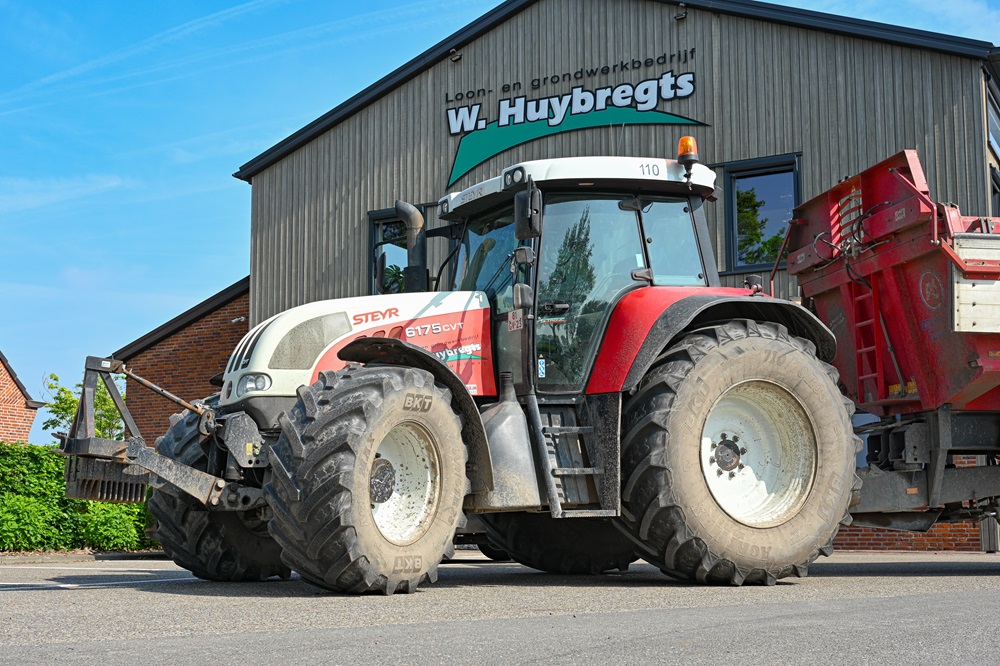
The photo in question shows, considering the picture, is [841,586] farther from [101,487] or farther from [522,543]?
[101,487]

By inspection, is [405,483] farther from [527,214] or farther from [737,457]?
[737,457]

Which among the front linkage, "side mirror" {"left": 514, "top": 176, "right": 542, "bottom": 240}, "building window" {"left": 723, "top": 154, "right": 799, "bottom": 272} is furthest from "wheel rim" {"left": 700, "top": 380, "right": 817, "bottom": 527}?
"building window" {"left": 723, "top": 154, "right": 799, "bottom": 272}

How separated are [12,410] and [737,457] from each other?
2950 centimetres

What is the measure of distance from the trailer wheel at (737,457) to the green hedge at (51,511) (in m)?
12.0

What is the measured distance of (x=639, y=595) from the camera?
7.31 metres

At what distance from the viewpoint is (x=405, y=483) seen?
738cm

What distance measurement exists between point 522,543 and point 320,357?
9.56 ft

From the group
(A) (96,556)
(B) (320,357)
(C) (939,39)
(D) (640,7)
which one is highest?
(D) (640,7)

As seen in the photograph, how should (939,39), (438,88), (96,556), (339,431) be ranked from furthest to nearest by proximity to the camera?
(438,88) < (96,556) < (939,39) < (339,431)

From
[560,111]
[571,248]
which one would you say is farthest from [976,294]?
[560,111]

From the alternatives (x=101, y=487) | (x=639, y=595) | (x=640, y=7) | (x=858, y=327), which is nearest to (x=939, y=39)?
(x=640, y=7)

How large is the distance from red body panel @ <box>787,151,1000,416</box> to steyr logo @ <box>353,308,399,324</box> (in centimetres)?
426

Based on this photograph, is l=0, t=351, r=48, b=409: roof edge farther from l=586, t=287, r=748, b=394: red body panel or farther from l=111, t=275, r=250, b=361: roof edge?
l=586, t=287, r=748, b=394: red body panel

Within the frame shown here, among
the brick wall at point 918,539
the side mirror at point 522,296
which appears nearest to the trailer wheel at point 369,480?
the side mirror at point 522,296
